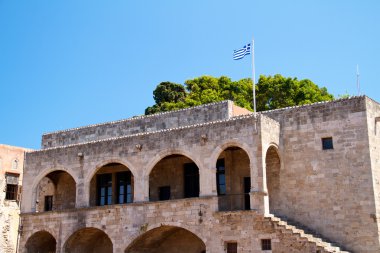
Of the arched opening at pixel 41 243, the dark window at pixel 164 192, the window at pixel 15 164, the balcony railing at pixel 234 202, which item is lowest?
the arched opening at pixel 41 243

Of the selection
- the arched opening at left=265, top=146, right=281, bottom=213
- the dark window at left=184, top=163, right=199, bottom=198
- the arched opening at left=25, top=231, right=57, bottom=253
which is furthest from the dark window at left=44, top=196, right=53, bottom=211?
the arched opening at left=265, top=146, right=281, bottom=213

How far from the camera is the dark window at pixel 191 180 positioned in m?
26.1

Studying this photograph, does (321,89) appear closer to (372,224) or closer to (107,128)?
(107,128)

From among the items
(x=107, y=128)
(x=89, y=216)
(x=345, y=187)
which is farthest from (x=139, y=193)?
(x=345, y=187)

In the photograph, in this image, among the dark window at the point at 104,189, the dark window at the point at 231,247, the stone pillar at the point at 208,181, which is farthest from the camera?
the dark window at the point at 104,189

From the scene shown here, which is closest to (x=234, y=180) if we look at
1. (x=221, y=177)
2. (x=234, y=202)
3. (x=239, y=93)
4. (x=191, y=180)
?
(x=221, y=177)

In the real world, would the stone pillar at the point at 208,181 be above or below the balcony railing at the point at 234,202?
above

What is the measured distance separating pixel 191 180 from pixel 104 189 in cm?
502

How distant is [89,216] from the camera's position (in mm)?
26062

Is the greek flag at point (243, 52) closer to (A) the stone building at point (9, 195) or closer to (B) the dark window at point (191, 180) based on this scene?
(B) the dark window at point (191, 180)

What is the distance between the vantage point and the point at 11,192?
35625mm

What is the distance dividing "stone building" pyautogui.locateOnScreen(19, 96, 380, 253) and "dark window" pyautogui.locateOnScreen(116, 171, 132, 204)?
51 mm

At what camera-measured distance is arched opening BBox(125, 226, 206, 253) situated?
24.9 meters

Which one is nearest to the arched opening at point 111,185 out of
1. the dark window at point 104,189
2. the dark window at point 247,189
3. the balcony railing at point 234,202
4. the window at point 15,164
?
the dark window at point 104,189
